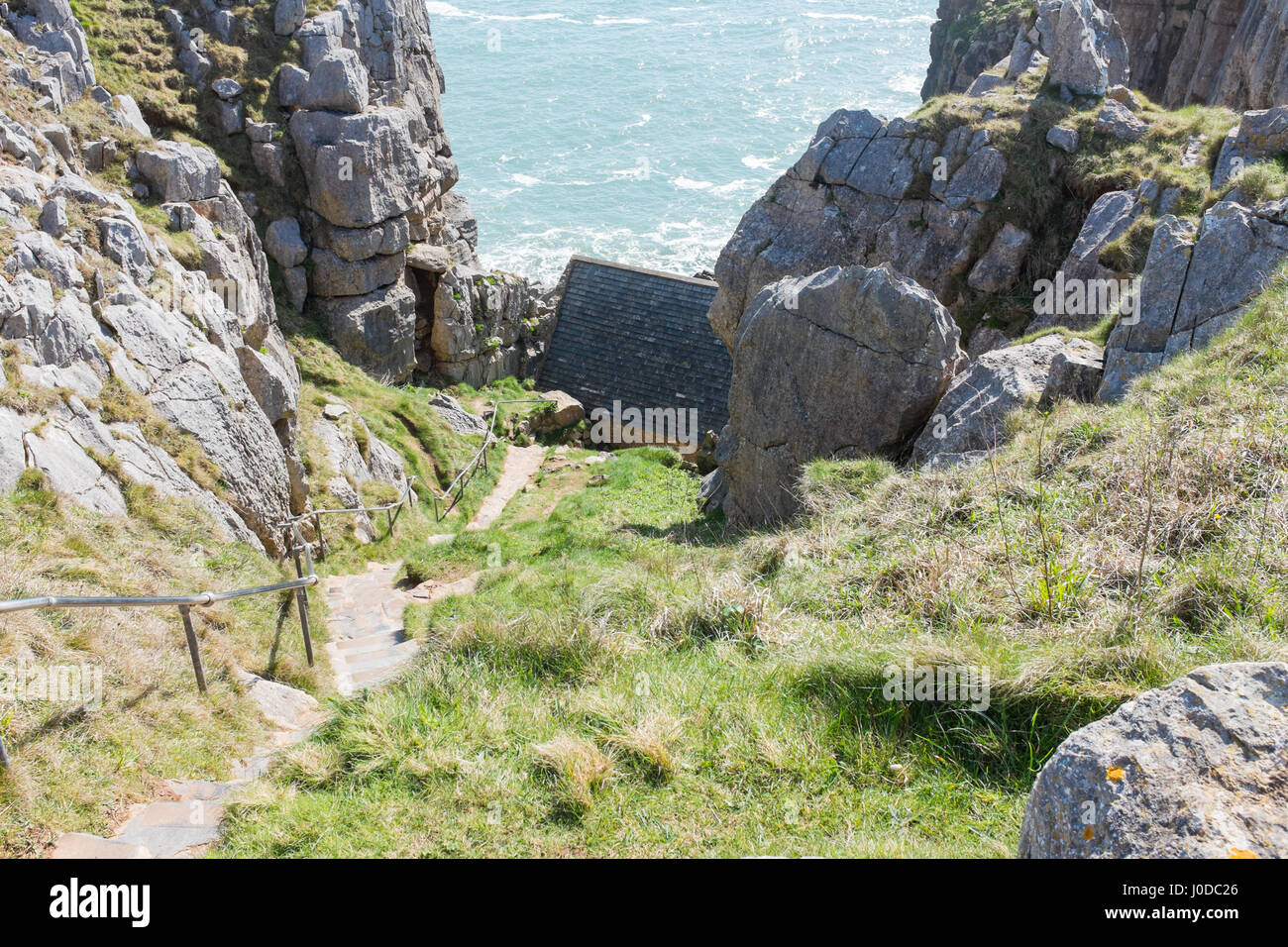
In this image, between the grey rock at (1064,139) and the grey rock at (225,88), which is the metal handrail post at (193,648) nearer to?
the grey rock at (225,88)

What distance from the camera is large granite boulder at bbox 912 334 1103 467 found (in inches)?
452

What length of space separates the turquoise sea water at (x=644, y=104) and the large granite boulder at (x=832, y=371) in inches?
1328

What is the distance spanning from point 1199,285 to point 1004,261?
25.8 ft

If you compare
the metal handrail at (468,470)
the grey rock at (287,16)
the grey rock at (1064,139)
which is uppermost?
the grey rock at (287,16)

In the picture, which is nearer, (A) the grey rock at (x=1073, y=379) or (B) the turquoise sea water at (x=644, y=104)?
(A) the grey rock at (x=1073, y=379)

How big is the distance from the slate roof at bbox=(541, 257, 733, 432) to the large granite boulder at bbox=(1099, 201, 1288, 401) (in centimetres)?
1418

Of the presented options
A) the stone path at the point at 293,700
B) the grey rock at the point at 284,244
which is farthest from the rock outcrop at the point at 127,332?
the grey rock at the point at 284,244

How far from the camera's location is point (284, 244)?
21562 millimetres

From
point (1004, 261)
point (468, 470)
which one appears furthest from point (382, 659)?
point (1004, 261)

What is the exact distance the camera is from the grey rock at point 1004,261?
61.4ft

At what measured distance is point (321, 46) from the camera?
23.0m

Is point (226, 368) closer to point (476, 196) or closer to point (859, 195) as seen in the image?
point (859, 195)

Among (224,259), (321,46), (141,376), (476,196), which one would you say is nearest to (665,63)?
(476,196)
